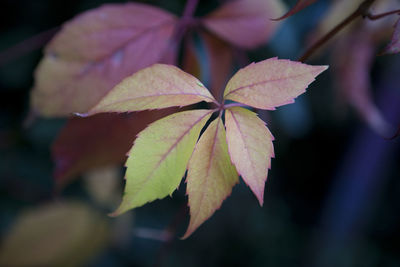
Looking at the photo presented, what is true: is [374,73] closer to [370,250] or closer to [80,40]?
[370,250]

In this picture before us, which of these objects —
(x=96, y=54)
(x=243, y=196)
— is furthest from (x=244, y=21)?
(x=243, y=196)

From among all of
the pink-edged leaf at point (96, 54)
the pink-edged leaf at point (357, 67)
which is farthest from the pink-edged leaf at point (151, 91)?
the pink-edged leaf at point (357, 67)

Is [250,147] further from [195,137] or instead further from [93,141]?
[93,141]

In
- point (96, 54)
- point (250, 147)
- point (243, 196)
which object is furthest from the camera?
point (243, 196)

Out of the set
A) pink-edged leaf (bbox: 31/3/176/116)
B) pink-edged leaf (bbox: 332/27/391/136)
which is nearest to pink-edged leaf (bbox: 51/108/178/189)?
pink-edged leaf (bbox: 31/3/176/116)

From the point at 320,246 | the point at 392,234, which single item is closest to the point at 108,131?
the point at 320,246

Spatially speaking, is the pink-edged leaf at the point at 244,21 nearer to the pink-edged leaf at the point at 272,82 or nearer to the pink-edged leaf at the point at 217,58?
the pink-edged leaf at the point at 217,58
